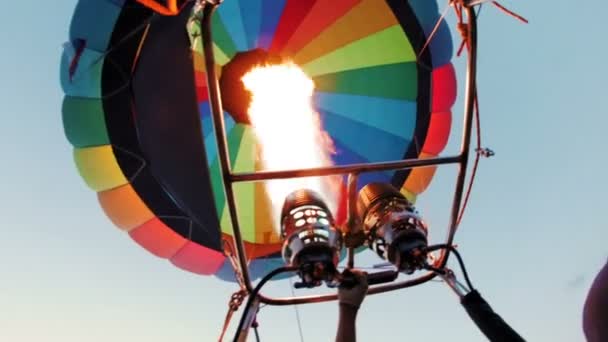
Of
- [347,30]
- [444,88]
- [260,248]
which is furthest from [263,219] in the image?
[444,88]

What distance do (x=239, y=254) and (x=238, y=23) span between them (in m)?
2.69

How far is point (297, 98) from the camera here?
4637 millimetres

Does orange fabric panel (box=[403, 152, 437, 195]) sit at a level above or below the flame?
below

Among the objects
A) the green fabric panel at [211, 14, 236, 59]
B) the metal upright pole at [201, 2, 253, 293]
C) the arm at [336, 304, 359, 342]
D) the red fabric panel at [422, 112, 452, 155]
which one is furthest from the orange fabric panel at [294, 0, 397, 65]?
the arm at [336, 304, 359, 342]

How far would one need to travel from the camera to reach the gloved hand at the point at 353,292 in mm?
1992

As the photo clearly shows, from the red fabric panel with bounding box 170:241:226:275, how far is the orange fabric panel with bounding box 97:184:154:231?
39cm

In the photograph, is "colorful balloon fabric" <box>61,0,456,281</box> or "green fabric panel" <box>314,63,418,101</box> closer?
"colorful balloon fabric" <box>61,0,456,281</box>

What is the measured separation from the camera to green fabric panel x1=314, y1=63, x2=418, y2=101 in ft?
15.0

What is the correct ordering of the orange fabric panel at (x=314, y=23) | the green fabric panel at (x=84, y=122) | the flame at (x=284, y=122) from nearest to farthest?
the green fabric panel at (x=84, y=122) → the flame at (x=284, y=122) → the orange fabric panel at (x=314, y=23)

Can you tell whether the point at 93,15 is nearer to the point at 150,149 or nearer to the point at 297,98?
the point at 150,149

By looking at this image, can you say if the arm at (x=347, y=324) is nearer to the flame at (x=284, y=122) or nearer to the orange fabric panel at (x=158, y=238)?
the flame at (x=284, y=122)

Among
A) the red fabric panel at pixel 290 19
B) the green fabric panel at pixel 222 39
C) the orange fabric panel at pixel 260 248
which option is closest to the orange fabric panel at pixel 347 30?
the red fabric panel at pixel 290 19

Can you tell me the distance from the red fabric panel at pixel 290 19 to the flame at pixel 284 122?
0.19 meters

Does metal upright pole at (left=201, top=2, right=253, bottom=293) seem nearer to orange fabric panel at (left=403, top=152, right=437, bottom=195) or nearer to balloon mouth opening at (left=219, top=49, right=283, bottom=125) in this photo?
balloon mouth opening at (left=219, top=49, right=283, bottom=125)
